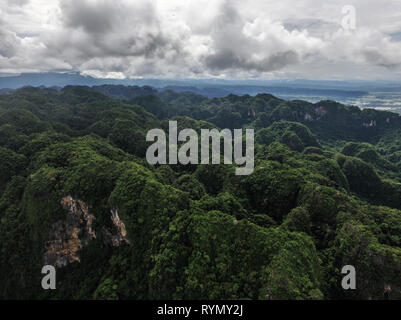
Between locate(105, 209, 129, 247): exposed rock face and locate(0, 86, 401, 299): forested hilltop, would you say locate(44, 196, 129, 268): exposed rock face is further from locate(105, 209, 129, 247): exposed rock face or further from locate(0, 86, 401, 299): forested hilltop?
locate(105, 209, 129, 247): exposed rock face

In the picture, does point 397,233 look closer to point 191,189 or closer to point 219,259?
point 219,259

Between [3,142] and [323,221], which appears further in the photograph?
[3,142]

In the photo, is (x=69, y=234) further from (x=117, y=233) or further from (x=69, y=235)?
(x=117, y=233)

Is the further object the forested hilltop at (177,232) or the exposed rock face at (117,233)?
the exposed rock face at (117,233)

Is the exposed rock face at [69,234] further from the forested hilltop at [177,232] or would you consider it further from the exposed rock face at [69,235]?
the forested hilltop at [177,232]

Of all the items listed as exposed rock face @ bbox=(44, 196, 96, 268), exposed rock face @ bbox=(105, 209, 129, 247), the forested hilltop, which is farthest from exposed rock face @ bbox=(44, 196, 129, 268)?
exposed rock face @ bbox=(105, 209, 129, 247)

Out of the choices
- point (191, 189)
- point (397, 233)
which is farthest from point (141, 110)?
point (397, 233)

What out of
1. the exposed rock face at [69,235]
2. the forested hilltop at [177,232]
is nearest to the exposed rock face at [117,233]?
the forested hilltop at [177,232]
